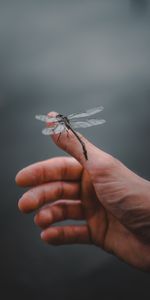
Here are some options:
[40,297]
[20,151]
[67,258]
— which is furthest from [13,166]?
[40,297]

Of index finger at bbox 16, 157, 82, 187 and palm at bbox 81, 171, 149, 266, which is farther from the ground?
index finger at bbox 16, 157, 82, 187

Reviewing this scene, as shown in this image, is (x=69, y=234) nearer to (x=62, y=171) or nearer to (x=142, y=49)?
(x=62, y=171)

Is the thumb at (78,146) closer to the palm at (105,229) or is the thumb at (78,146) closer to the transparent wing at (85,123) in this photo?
the transparent wing at (85,123)

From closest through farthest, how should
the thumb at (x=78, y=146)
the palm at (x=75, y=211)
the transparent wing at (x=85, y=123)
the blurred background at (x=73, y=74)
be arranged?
the thumb at (x=78, y=146)
the transparent wing at (x=85, y=123)
the palm at (x=75, y=211)
the blurred background at (x=73, y=74)

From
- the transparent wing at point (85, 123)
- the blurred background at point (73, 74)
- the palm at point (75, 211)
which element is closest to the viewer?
the transparent wing at point (85, 123)

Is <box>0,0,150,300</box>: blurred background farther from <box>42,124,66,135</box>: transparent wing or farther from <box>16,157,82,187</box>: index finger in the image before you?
<box>42,124,66,135</box>: transparent wing

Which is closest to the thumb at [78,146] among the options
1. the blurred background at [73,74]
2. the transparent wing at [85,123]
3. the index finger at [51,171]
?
the transparent wing at [85,123]

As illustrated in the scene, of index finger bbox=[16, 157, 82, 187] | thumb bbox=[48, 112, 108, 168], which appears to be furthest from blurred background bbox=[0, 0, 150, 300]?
thumb bbox=[48, 112, 108, 168]
